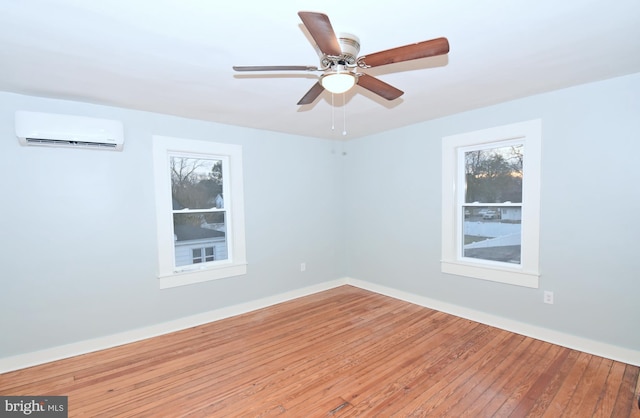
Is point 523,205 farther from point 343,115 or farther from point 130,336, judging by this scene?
point 130,336

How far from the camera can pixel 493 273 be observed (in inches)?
124

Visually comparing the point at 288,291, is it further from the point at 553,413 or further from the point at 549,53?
the point at 549,53

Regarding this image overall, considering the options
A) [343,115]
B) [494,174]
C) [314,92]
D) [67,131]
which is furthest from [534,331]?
[67,131]

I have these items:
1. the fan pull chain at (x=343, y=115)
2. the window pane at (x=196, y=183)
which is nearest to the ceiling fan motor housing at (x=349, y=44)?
the fan pull chain at (x=343, y=115)

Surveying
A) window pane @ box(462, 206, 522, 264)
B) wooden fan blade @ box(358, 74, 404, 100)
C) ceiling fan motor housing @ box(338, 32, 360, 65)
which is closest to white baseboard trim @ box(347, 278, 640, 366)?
window pane @ box(462, 206, 522, 264)

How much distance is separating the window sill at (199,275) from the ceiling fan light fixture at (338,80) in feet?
8.78

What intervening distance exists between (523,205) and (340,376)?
240 centimetres

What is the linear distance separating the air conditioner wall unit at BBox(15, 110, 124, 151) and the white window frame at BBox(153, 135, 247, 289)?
421mm

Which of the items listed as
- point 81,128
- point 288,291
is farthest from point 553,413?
point 81,128

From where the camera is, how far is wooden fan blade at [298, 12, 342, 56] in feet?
3.85

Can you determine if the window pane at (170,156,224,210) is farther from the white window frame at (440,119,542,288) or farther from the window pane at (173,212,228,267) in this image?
the white window frame at (440,119,542,288)

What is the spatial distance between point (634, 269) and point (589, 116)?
1.33 m

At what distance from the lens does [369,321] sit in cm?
337

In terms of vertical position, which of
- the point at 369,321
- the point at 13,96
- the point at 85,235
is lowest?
→ the point at 369,321
